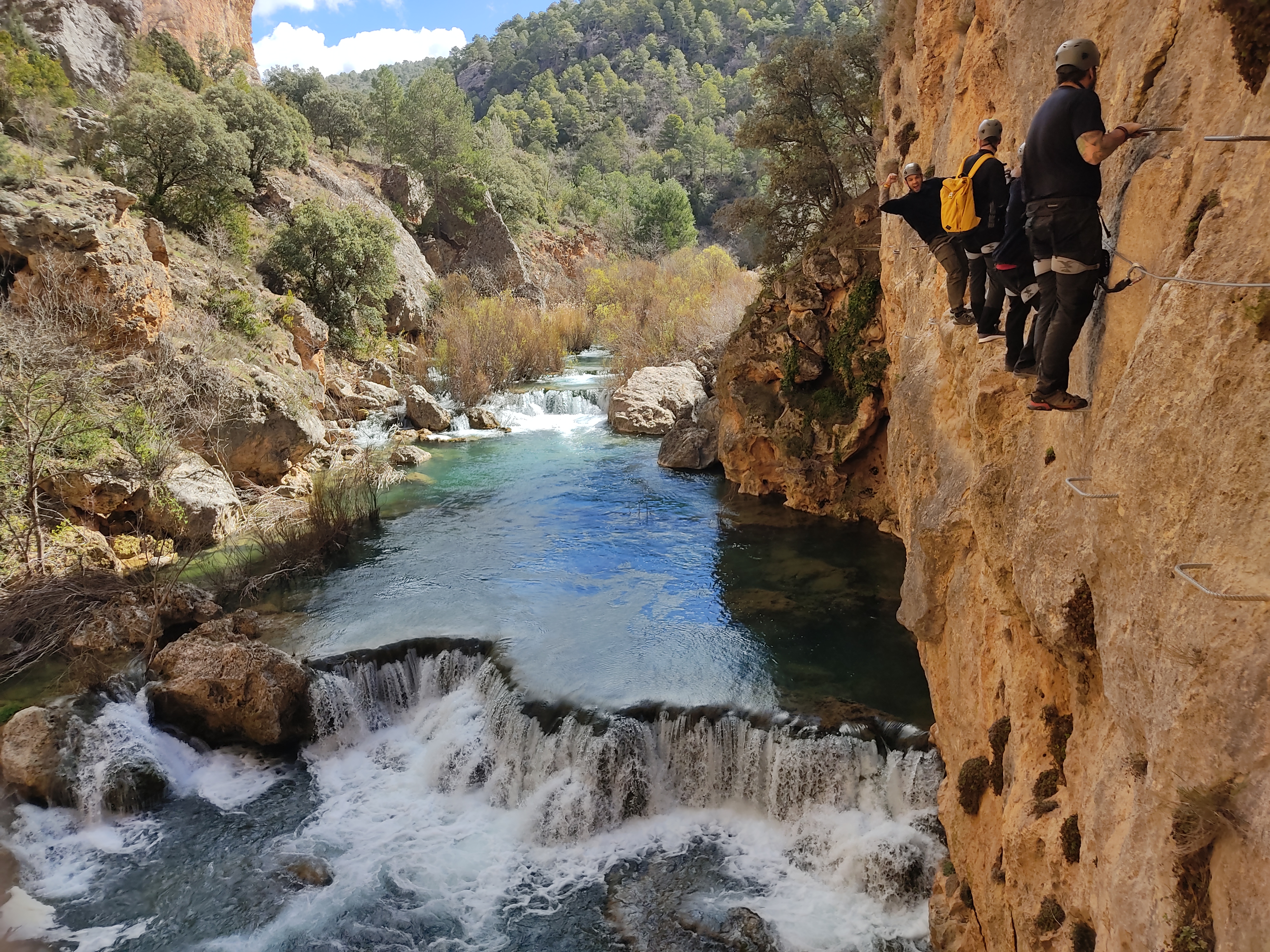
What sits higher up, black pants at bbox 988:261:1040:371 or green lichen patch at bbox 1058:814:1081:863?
black pants at bbox 988:261:1040:371

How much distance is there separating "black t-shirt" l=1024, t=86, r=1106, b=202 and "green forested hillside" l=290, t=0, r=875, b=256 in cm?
1710

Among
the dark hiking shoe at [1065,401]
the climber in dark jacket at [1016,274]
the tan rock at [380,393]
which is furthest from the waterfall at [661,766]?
the tan rock at [380,393]

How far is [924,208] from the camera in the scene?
7.02 meters

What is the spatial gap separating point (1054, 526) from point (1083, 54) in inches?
111

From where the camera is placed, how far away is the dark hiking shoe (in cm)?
479

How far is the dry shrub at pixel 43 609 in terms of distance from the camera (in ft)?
37.9

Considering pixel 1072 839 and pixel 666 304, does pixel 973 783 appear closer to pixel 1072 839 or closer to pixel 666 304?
pixel 1072 839

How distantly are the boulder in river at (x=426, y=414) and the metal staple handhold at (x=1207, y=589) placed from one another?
973 inches

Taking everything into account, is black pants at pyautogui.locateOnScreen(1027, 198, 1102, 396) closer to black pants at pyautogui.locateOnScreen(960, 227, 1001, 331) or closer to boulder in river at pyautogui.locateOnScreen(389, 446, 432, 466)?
black pants at pyautogui.locateOnScreen(960, 227, 1001, 331)

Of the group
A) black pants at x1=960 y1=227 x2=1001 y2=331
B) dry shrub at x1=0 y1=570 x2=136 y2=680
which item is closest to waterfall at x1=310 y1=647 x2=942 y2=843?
dry shrub at x1=0 y1=570 x2=136 y2=680

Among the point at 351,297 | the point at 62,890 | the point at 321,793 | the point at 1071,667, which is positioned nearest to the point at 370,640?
the point at 321,793

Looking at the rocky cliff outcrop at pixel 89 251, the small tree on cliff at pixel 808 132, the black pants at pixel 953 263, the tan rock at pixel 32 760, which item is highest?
the small tree on cliff at pixel 808 132

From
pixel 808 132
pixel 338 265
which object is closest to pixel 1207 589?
pixel 808 132

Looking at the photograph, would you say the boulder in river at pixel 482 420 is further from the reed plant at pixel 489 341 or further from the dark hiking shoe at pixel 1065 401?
the dark hiking shoe at pixel 1065 401
